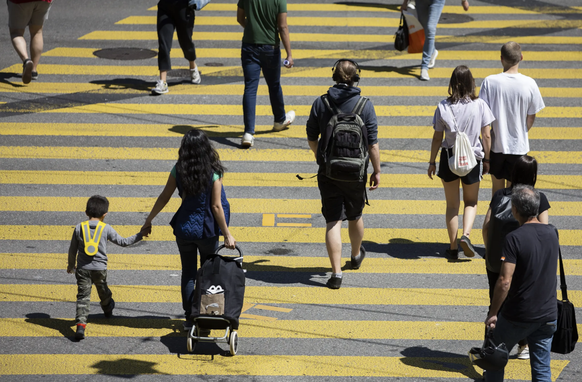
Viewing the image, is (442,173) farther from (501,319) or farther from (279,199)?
(501,319)

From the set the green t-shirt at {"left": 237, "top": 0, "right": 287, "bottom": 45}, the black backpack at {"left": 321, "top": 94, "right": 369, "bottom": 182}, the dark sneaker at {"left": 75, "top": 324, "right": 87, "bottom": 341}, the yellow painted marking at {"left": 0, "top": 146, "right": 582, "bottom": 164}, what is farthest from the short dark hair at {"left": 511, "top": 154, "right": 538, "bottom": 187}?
the green t-shirt at {"left": 237, "top": 0, "right": 287, "bottom": 45}

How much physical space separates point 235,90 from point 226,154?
7.57ft

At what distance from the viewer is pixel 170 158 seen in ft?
32.6

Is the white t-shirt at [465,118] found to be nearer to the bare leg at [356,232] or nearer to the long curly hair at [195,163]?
the bare leg at [356,232]

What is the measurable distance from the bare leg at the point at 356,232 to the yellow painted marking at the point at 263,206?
1427mm

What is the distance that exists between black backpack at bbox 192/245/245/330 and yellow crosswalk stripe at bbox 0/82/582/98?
647 centimetres

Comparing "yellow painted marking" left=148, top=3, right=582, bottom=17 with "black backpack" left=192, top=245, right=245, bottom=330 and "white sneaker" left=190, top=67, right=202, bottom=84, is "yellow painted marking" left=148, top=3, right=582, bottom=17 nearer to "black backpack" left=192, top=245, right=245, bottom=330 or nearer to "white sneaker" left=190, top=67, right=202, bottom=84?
"white sneaker" left=190, top=67, right=202, bottom=84

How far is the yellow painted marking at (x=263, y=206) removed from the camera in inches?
339

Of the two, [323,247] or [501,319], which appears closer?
[501,319]

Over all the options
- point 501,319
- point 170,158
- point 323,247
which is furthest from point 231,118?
point 501,319

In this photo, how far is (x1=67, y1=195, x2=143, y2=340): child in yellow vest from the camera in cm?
596

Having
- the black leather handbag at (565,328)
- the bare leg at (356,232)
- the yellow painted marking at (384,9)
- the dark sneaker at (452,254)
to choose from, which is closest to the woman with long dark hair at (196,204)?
the bare leg at (356,232)

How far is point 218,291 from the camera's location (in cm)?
576

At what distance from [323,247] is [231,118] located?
3997 mm
